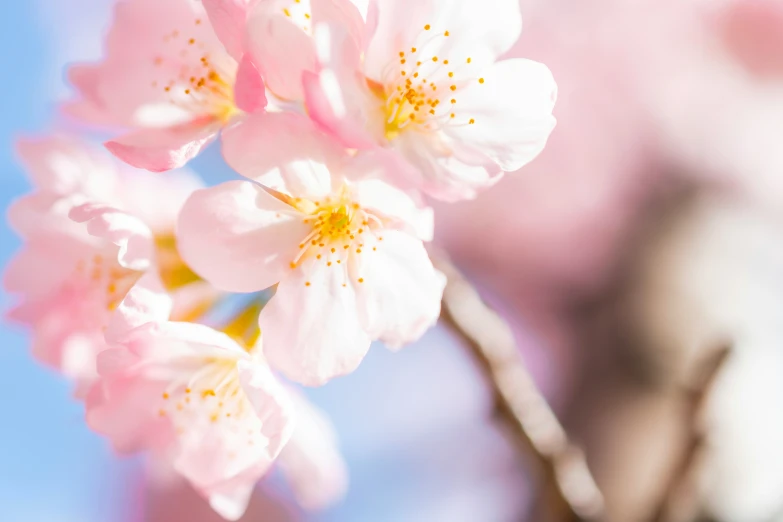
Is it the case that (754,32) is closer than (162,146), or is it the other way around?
(162,146)

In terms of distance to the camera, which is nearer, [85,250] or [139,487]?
[85,250]

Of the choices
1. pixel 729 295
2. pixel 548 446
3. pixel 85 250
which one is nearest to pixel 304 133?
pixel 85 250

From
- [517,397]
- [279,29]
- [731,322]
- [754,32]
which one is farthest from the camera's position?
[754,32]

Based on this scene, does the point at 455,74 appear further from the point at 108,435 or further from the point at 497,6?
the point at 108,435

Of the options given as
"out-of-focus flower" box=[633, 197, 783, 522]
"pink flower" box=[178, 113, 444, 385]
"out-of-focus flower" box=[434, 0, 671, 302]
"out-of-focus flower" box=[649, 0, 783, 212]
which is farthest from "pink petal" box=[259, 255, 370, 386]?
"out-of-focus flower" box=[649, 0, 783, 212]

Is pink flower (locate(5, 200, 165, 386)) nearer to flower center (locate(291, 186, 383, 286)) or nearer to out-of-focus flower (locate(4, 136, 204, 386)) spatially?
out-of-focus flower (locate(4, 136, 204, 386))

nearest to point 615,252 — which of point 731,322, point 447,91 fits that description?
point 731,322

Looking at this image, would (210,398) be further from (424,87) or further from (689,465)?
(689,465)

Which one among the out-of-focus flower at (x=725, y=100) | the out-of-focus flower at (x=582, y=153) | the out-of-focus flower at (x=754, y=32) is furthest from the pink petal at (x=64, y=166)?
the out-of-focus flower at (x=754, y=32)
